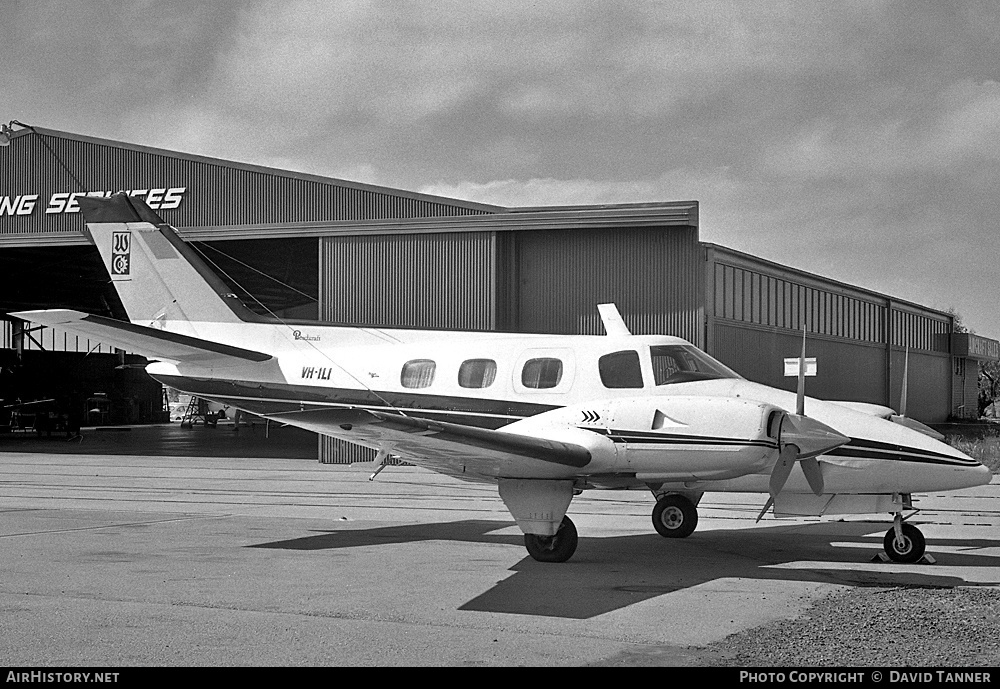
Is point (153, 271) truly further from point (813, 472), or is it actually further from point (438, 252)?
point (438, 252)

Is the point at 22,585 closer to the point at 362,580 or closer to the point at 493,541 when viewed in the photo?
the point at 362,580

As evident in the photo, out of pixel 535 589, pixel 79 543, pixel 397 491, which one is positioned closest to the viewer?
pixel 535 589

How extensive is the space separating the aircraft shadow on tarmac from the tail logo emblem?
6.29 metres

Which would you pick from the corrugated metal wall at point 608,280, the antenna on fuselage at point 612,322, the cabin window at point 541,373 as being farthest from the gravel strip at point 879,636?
the corrugated metal wall at point 608,280

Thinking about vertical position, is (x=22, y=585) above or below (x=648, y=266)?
below

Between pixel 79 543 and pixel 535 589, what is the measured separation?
679 cm

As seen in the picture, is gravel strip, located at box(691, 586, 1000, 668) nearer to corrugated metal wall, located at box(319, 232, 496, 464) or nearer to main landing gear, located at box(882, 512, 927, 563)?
main landing gear, located at box(882, 512, 927, 563)

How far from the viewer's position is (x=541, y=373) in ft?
43.8

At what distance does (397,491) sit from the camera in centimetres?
2119

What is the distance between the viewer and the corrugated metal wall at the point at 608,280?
87.9ft

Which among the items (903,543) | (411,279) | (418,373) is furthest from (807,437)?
(411,279)

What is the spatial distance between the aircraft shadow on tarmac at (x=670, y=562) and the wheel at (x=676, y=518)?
0.43 feet
